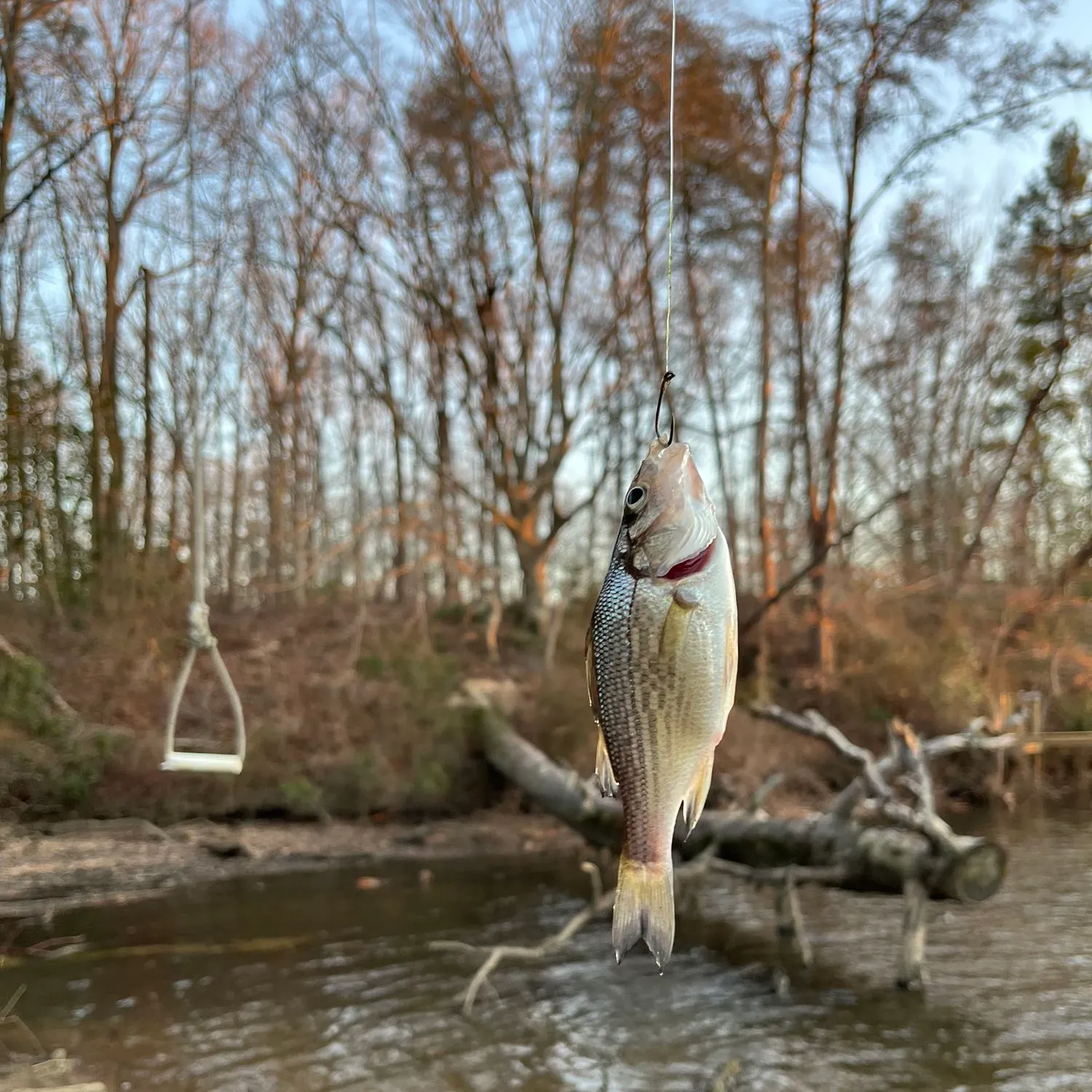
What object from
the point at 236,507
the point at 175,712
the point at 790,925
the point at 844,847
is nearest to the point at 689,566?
the point at 175,712

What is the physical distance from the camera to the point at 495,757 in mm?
14844

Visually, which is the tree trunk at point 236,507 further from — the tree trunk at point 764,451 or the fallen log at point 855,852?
the fallen log at point 855,852

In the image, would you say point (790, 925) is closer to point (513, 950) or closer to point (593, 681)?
point (513, 950)

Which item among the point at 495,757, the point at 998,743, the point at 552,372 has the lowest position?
the point at 495,757

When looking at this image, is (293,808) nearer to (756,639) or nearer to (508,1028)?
(508,1028)

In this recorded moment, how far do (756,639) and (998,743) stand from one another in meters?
9.00

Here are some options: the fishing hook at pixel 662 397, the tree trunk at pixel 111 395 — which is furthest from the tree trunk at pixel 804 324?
the fishing hook at pixel 662 397

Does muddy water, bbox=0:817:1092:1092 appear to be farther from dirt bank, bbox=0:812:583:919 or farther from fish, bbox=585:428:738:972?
fish, bbox=585:428:738:972

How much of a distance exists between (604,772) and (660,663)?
29cm

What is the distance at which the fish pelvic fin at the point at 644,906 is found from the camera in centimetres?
177

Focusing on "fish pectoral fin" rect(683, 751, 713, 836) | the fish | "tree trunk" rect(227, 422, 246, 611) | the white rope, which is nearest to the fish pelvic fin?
the fish

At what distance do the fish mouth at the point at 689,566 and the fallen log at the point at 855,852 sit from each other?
17.3ft

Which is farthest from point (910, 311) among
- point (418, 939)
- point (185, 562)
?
point (418, 939)

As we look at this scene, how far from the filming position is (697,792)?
199 centimetres
